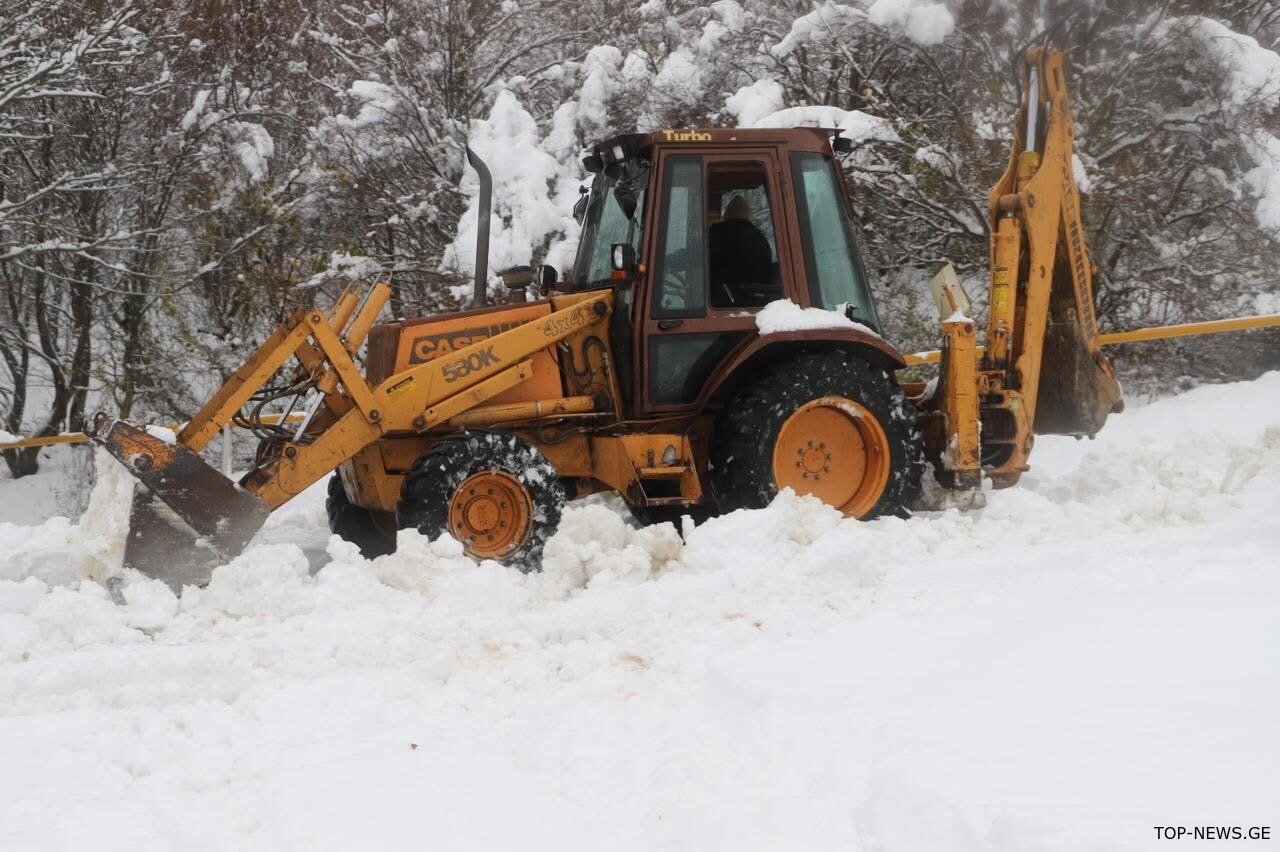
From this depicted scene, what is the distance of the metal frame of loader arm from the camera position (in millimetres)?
5598

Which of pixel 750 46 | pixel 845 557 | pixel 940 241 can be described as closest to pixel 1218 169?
pixel 940 241

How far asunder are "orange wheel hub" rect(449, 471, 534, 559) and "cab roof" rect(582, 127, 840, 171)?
1810 mm

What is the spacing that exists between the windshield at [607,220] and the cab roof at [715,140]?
0.09m

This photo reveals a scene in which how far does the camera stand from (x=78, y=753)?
3.28 m

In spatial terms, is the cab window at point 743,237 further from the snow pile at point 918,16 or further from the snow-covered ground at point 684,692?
the snow pile at point 918,16

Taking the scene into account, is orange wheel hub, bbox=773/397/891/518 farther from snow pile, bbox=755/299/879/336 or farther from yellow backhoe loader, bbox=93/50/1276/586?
snow pile, bbox=755/299/879/336

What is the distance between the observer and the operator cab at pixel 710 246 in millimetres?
6141

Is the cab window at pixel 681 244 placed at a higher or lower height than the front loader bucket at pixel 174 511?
higher

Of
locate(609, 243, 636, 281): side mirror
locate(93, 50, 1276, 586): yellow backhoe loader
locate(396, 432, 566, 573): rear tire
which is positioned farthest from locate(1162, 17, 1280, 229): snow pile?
locate(396, 432, 566, 573): rear tire

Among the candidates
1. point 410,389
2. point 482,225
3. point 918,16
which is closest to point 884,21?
point 918,16

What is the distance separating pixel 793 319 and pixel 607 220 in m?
1.23

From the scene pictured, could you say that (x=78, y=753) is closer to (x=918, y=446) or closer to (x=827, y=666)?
(x=827, y=666)

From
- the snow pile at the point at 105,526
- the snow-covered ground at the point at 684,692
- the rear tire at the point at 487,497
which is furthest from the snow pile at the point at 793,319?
the snow pile at the point at 105,526

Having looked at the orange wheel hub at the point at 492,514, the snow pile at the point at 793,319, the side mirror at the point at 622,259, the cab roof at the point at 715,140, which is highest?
the cab roof at the point at 715,140
